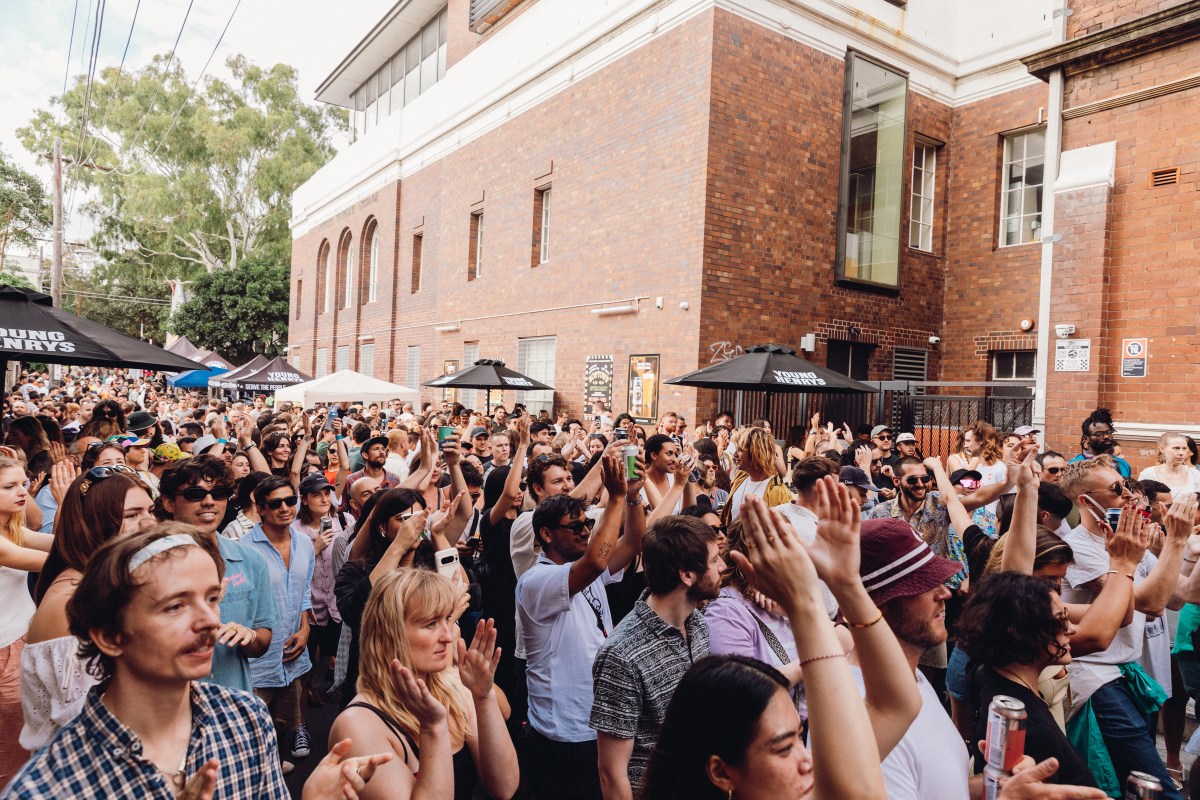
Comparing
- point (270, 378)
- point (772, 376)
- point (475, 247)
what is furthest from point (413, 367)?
point (772, 376)

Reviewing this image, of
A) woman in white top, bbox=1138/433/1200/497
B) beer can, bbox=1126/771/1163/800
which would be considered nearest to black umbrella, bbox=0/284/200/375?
beer can, bbox=1126/771/1163/800

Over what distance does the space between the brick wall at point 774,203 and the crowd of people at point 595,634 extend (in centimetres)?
801

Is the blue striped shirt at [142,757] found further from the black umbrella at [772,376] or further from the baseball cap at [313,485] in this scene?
the black umbrella at [772,376]

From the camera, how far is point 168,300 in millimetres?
54531

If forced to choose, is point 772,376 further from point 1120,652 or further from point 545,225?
point 545,225

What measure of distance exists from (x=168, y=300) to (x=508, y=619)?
5824cm

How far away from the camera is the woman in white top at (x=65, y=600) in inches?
106

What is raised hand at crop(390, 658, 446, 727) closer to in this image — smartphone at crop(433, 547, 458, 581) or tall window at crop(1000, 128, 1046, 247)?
smartphone at crop(433, 547, 458, 581)

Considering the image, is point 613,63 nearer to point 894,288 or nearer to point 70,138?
point 894,288

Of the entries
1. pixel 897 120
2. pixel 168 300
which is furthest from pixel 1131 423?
pixel 168 300

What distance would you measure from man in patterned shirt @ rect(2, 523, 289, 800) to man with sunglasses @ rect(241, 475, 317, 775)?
2530 millimetres

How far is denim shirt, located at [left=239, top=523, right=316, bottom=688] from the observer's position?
14.7 feet

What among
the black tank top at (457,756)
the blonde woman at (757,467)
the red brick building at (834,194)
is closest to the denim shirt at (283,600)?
the black tank top at (457,756)

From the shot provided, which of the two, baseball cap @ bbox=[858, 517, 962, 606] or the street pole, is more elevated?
the street pole
